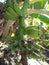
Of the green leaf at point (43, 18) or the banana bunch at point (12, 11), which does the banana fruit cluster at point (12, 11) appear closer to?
the banana bunch at point (12, 11)

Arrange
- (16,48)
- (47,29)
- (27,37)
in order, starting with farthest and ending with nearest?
(47,29)
(27,37)
(16,48)

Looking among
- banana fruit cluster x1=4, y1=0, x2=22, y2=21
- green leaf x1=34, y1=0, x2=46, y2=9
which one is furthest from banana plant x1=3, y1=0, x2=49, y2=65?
green leaf x1=34, y1=0, x2=46, y2=9

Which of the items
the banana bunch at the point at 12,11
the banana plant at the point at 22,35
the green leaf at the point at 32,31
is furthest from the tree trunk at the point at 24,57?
the banana bunch at the point at 12,11

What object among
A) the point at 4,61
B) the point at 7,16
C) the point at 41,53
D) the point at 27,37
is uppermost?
the point at 7,16

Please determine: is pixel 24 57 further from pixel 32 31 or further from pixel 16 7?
pixel 16 7

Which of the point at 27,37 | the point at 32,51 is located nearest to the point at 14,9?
the point at 27,37

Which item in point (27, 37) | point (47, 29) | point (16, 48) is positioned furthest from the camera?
point (47, 29)

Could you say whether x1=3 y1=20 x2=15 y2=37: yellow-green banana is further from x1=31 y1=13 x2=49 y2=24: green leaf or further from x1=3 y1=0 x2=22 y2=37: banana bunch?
x1=31 y1=13 x2=49 y2=24: green leaf

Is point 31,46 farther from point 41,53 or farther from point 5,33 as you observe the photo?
point 5,33
